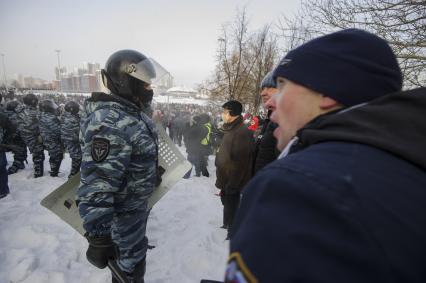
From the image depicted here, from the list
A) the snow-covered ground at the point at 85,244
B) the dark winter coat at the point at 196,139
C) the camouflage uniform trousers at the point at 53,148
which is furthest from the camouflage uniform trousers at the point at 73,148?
the dark winter coat at the point at 196,139

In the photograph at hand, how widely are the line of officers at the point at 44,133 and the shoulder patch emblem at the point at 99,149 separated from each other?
590cm

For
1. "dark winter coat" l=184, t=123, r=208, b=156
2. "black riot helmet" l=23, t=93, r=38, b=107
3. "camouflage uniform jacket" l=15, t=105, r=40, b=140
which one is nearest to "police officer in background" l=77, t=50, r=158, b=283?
"dark winter coat" l=184, t=123, r=208, b=156

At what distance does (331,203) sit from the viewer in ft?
1.64

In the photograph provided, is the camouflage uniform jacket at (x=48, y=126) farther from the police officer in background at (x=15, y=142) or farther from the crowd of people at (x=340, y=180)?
the crowd of people at (x=340, y=180)

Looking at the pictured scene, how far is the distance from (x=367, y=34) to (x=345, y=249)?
0.75 meters

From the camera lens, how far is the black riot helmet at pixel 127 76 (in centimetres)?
233

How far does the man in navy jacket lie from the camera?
475mm

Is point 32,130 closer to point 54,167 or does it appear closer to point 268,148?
point 54,167

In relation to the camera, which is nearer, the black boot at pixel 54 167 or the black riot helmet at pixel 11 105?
the black boot at pixel 54 167

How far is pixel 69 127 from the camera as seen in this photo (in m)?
7.02

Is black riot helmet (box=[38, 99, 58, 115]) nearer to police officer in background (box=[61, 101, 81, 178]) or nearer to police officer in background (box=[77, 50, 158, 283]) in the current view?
police officer in background (box=[61, 101, 81, 178])

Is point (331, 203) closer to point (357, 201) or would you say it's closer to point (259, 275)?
point (357, 201)

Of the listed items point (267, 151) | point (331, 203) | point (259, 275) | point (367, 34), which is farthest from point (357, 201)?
point (267, 151)

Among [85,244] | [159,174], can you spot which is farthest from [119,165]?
[85,244]
